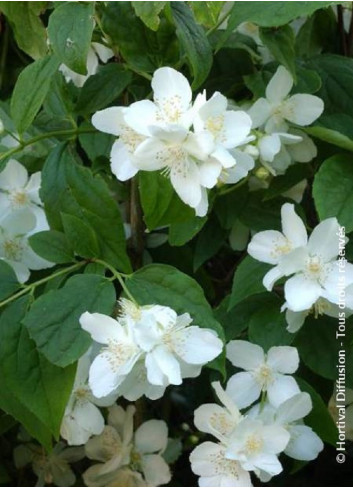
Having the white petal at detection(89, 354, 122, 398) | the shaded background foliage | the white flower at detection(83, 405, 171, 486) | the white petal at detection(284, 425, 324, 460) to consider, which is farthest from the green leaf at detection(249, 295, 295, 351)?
the white flower at detection(83, 405, 171, 486)

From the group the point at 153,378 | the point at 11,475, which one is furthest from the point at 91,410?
the point at 11,475

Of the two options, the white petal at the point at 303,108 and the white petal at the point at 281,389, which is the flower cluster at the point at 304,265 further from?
the white petal at the point at 303,108

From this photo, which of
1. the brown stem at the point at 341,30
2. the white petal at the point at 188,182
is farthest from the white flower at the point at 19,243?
the brown stem at the point at 341,30

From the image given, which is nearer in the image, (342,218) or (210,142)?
(210,142)

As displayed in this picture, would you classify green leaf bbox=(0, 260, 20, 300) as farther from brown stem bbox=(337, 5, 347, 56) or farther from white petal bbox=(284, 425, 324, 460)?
brown stem bbox=(337, 5, 347, 56)

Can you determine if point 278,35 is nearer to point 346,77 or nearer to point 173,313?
point 346,77

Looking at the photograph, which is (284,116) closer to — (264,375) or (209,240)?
(209,240)

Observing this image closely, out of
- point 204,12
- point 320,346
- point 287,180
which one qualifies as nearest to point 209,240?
point 287,180
